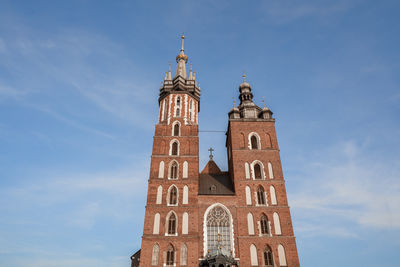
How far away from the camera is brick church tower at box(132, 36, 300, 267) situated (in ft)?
82.2

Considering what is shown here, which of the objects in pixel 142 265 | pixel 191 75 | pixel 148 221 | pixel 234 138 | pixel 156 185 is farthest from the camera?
pixel 191 75

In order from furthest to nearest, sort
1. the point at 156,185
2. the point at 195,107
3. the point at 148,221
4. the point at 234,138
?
1. the point at 195,107
2. the point at 234,138
3. the point at 156,185
4. the point at 148,221

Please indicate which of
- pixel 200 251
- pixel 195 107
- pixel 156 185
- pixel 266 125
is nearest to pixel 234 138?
pixel 266 125

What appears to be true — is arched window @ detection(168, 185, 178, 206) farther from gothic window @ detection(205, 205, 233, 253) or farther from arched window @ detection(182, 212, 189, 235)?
gothic window @ detection(205, 205, 233, 253)

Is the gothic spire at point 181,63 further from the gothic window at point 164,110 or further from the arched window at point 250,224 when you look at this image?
the arched window at point 250,224

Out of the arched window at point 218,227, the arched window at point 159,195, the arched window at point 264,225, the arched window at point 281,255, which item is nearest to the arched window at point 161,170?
the arched window at point 159,195

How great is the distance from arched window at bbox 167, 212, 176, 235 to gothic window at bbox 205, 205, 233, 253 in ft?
9.83

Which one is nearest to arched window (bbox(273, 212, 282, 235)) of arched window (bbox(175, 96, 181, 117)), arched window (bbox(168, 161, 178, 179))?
arched window (bbox(168, 161, 178, 179))

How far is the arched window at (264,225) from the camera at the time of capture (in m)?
26.5

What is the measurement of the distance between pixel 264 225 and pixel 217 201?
482 centimetres

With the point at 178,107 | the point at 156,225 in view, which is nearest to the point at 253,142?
the point at 178,107

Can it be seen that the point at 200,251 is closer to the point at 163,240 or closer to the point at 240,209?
the point at 163,240

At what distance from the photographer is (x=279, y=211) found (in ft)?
89.7

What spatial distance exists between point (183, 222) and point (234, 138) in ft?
36.0
